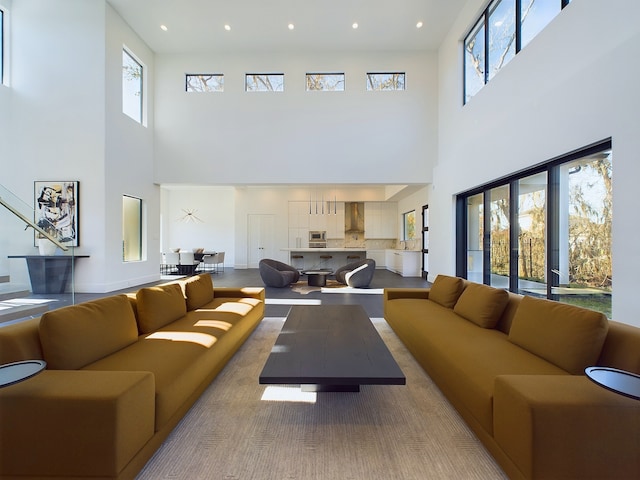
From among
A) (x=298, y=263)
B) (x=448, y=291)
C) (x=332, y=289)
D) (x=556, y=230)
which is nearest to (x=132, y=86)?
(x=298, y=263)

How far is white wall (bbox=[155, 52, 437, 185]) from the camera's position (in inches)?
317

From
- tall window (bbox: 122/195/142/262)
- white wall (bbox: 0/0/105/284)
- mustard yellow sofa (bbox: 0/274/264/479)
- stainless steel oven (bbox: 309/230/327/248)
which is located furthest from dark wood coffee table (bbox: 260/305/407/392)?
stainless steel oven (bbox: 309/230/327/248)

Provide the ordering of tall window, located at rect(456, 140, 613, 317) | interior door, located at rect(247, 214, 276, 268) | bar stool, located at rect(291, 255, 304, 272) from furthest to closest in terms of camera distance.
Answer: interior door, located at rect(247, 214, 276, 268) < bar stool, located at rect(291, 255, 304, 272) < tall window, located at rect(456, 140, 613, 317)

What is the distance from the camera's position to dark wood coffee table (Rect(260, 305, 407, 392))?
177cm

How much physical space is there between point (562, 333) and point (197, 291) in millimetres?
3435

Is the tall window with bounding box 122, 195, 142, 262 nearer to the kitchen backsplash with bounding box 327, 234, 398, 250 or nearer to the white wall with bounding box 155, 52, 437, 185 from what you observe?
the white wall with bounding box 155, 52, 437, 185

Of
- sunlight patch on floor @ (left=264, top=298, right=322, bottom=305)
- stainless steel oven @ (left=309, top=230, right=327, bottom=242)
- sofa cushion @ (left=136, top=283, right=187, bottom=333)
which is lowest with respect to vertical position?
sunlight patch on floor @ (left=264, top=298, right=322, bottom=305)

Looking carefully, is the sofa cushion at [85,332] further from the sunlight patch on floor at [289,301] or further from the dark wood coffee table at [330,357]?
the sunlight patch on floor at [289,301]

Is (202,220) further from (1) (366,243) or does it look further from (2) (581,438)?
(2) (581,438)

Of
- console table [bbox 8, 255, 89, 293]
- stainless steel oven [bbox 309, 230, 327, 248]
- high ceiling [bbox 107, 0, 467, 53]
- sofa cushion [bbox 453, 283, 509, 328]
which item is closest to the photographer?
sofa cushion [bbox 453, 283, 509, 328]

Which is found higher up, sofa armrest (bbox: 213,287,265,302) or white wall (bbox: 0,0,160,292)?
white wall (bbox: 0,0,160,292)

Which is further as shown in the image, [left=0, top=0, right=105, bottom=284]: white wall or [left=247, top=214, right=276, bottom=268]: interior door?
[left=247, top=214, right=276, bottom=268]: interior door

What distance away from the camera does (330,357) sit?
209 cm

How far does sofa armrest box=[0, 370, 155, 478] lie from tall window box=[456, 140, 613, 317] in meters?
4.50
